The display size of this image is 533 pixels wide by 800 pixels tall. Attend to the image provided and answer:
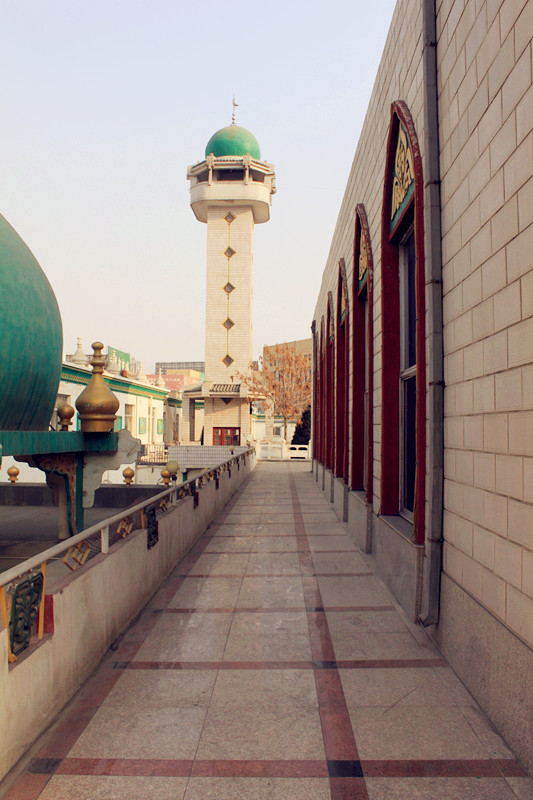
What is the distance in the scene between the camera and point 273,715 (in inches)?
165

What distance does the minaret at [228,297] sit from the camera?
46719 mm

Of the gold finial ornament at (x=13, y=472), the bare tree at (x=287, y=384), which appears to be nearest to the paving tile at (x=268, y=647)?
the gold finial ornament at (x=13, y=472)

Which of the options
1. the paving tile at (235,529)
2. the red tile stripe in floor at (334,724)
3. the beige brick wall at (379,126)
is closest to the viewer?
the red tile stripe in floor at (334,724)

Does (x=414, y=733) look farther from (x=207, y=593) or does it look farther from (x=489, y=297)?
(x=207, y=593)

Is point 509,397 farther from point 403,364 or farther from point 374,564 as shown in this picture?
point 374,564

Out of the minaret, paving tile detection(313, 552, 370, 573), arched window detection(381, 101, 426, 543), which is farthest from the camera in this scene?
the minaret

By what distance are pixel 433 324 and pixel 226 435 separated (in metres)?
42.0

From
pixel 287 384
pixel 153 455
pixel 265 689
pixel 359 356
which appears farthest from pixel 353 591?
pixel 287 384

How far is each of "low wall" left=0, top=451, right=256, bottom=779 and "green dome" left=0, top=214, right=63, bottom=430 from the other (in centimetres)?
230

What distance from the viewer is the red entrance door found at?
46906mm

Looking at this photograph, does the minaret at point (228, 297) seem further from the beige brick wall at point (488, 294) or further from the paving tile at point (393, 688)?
the paving tile at point (393, 688)

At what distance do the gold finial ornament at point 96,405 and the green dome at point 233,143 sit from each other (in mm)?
46482

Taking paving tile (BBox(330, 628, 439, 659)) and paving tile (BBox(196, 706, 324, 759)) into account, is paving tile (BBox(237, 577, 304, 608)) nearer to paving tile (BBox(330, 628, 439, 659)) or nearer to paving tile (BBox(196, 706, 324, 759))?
paving tile (BBox(330, 628, 439, 659))

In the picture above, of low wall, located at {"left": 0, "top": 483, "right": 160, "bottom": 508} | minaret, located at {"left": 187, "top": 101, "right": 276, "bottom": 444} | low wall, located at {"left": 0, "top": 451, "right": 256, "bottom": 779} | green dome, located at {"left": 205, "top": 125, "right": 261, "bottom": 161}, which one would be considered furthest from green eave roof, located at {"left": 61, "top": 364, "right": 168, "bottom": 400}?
green dome, located at {"left": 205, "top": 125, "right": 261, "bottom": 161}
